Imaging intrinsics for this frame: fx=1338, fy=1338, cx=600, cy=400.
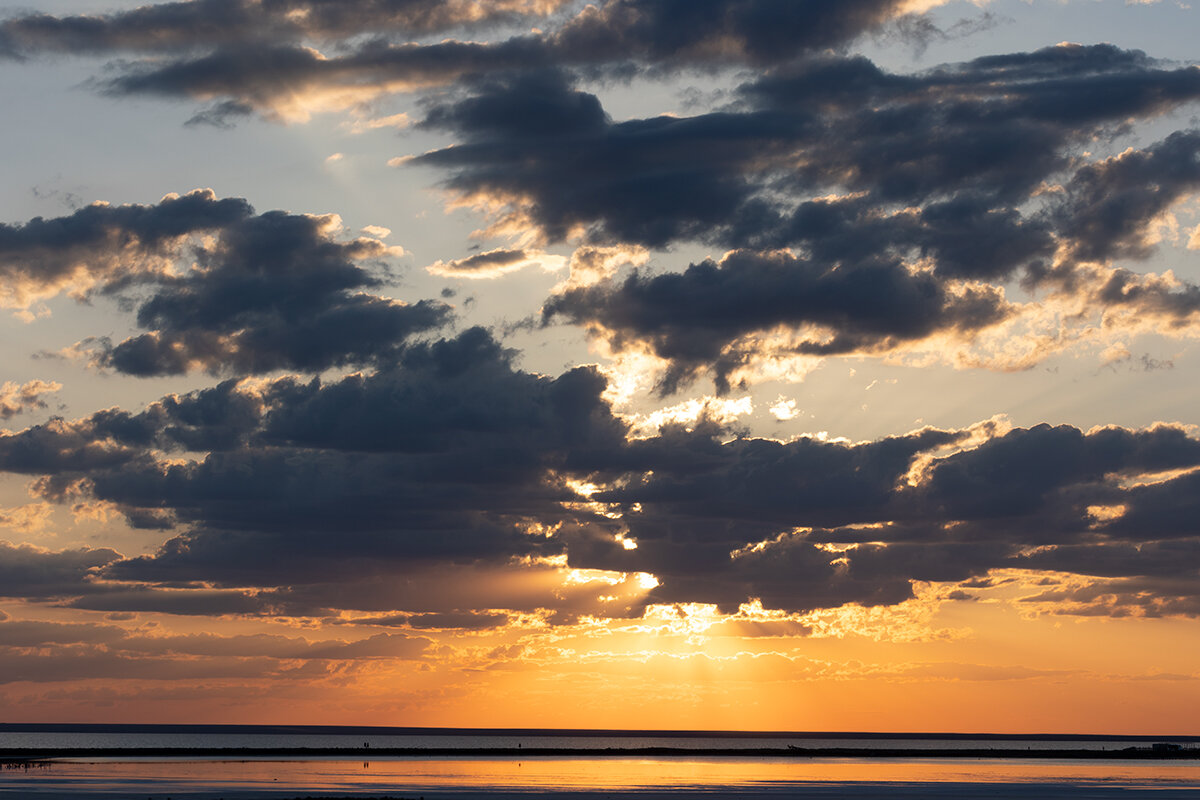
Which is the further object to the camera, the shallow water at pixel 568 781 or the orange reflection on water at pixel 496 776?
the orange reflection on water at pixel 496 776

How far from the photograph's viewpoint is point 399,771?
172 metres

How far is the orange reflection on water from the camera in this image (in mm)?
131625

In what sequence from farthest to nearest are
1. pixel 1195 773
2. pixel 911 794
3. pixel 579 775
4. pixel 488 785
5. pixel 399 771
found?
pixel 1195 773, pixel 399 771, pixel 579 775, pixel 488 785, pixel 911 794

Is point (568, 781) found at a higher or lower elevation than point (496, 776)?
lower

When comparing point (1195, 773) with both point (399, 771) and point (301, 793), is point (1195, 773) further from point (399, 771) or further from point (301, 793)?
point (301, 793)

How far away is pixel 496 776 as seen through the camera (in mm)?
158375

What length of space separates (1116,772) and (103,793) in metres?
138

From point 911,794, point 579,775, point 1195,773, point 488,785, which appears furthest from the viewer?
point 1195,773

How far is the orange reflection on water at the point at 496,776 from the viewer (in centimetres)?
13162

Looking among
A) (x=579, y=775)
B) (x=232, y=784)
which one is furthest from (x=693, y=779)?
(x=232, y=784)

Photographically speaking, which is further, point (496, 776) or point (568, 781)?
point (496, 776)

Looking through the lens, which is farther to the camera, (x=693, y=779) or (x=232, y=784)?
(x=693, y=779)

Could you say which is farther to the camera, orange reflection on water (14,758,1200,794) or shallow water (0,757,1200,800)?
orange reflection on water (14,758,1200,794)

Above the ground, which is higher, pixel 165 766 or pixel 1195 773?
pixel 165 766
